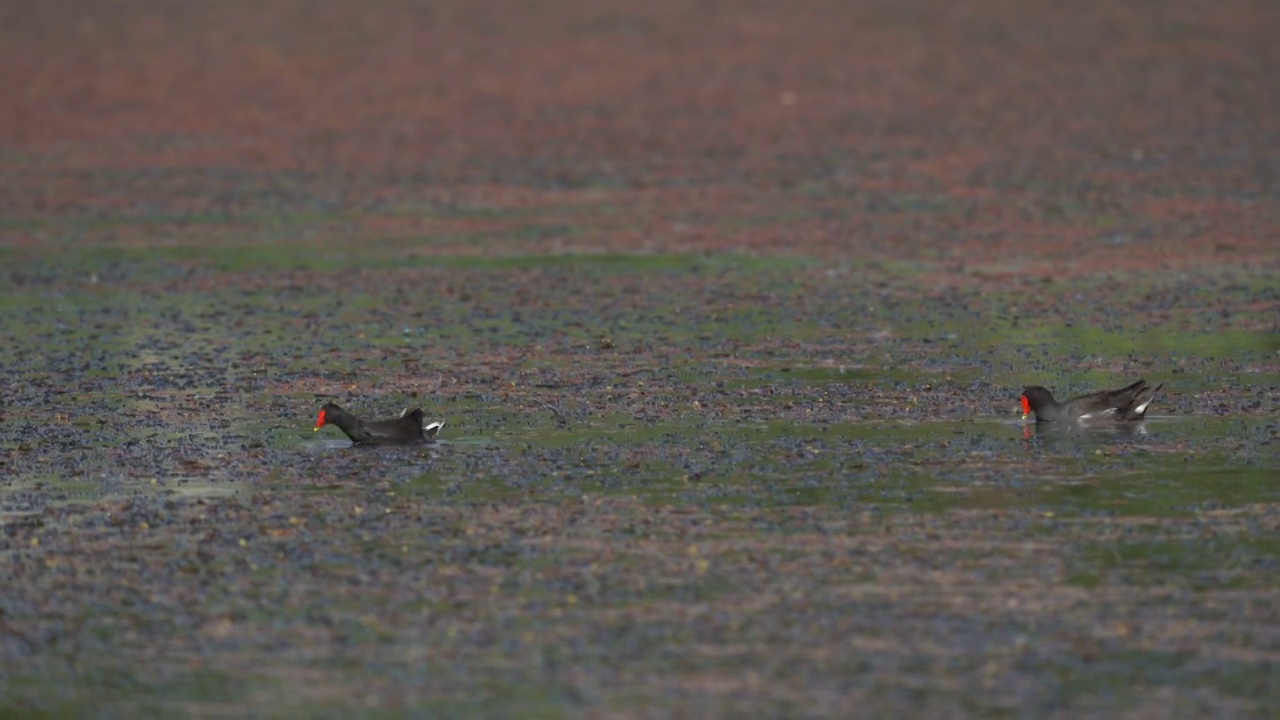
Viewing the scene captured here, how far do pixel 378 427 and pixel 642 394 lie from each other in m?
2.44

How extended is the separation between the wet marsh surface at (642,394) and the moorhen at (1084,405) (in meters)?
0.18

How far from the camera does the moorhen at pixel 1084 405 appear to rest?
13.8m

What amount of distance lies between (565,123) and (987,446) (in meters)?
19.1

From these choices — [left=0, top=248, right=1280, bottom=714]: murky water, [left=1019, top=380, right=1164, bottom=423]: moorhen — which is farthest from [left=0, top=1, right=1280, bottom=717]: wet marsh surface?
[left=1019, top=380, right=1164, bottom=423]: moorhen

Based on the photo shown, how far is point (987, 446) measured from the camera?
13.3 meters

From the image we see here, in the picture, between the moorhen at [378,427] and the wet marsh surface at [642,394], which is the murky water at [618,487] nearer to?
the wet marsh surface at [642,394]

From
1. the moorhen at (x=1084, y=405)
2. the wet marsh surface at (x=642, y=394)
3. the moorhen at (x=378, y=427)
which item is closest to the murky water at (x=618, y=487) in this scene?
the wet marsh surface at (x=642, y=394)

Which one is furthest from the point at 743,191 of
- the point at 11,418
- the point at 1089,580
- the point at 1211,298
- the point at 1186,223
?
the point at 1089,580

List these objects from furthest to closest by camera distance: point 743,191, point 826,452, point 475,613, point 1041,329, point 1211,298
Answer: point 743,191, point 1211,298, point 1041,329, point 826,452, point 475,613

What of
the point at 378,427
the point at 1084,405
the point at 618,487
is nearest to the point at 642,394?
the point at 378,427

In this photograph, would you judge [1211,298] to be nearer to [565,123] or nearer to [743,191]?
[743,191]

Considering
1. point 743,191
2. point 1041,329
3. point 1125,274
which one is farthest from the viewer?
point 743,191

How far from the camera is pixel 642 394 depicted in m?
15.2

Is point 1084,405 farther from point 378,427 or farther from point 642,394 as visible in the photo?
point 378,427
